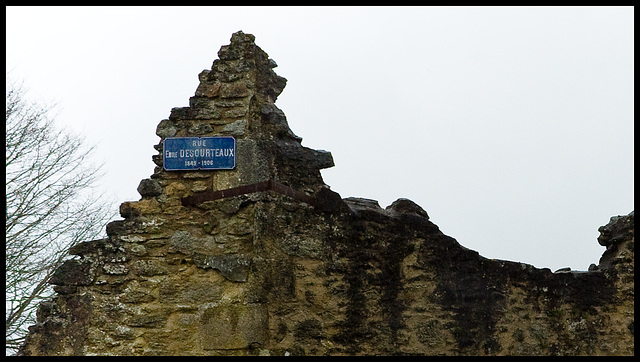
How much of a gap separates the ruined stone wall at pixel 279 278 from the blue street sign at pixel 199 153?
0.06 m

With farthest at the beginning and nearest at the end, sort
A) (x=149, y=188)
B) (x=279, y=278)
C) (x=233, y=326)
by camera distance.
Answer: (x=149, y=188) → (x=279, y=278) → (x=233, y=326)

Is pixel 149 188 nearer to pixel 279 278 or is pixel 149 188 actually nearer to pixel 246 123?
pixel 246 123

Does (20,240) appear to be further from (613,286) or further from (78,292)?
(613,286)

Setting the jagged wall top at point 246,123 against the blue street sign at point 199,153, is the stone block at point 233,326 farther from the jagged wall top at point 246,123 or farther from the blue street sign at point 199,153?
the blue street sign at point 199,153

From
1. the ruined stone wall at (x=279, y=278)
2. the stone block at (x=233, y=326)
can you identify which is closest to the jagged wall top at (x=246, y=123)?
the ruined stone wall at (x=279, y=278)

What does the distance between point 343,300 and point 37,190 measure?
7998 millimetres

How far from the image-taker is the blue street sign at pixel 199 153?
600 cm

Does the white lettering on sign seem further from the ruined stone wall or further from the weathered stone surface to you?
the weathered stone surface

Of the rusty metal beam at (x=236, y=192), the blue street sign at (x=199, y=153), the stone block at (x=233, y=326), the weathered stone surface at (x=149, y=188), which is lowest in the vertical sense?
the stone block at (x=233, y=326)

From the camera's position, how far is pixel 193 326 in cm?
571

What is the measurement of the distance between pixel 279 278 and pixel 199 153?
3.51 ft

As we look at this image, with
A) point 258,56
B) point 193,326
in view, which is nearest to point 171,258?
point 193,326

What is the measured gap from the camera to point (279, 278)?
5836 mm

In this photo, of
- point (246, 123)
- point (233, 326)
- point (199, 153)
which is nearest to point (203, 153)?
point (199, 153)
